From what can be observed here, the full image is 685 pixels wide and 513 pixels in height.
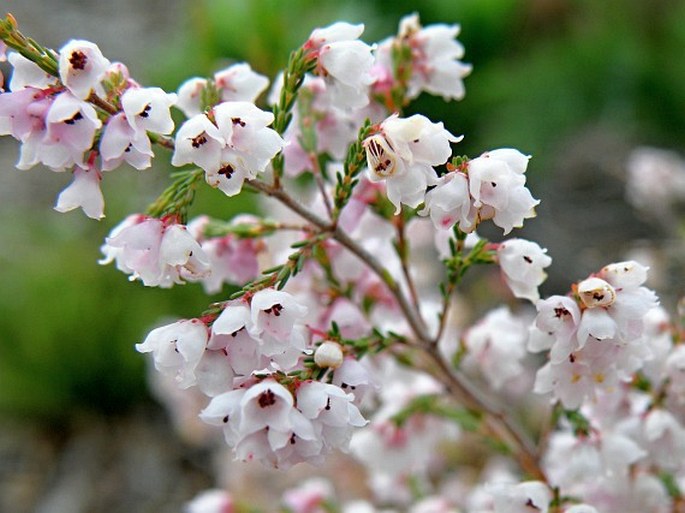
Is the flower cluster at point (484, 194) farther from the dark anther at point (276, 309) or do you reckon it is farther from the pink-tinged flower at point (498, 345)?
the pink-tinged flower at point (498, 345)

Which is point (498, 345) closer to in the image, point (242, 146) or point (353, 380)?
point (353, 380)

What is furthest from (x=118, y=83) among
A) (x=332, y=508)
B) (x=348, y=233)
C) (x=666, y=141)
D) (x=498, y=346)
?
(x=666, y=141)

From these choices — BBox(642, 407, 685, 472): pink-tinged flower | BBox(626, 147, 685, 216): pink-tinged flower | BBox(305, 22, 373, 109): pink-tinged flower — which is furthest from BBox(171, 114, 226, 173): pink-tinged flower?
→ BBox(626, 147, 685, 216): pink-tinged flower

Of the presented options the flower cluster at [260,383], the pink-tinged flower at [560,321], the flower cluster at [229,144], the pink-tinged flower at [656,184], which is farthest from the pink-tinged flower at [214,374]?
the pink-tinged flower at [656,184]

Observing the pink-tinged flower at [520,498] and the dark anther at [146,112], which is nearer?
the dark anther at [146,112]

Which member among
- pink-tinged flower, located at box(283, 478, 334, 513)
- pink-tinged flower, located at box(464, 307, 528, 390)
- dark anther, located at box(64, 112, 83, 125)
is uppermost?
pink-tinged flower, located at box(464, 307, 528, 390)

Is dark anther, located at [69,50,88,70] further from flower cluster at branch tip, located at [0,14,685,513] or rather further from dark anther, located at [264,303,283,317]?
dark anther, located at [264,303,283,317]
